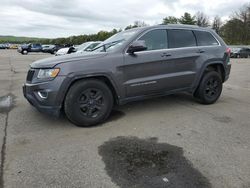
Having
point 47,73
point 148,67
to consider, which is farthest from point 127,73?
point 47,73

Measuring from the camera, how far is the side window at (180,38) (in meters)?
5.71

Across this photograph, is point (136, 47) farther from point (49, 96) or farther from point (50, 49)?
point (50, 49)

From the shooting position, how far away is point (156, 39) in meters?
5.51

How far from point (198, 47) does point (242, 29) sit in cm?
5842

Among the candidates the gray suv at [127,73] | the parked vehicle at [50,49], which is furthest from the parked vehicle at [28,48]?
the gray suv at [127,73]

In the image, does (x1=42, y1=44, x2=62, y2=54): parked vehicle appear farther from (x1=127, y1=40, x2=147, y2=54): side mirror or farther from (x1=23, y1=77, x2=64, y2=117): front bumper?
(x1=23, y1=77, x2=64, y2=117): front bumper

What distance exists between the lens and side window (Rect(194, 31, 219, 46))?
6191mm

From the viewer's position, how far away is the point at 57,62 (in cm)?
456

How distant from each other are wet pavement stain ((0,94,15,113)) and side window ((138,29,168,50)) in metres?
3.36

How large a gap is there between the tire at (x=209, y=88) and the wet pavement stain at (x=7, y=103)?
14.2ft

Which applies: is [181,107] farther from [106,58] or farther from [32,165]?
[32,165]

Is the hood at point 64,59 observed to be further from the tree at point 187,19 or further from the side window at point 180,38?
the tree at point 187,19

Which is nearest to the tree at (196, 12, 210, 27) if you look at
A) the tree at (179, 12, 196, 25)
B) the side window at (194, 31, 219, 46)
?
the tree at (179, 12, 196, 25)

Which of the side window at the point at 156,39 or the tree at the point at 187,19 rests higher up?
the tree at the point at 187,19
